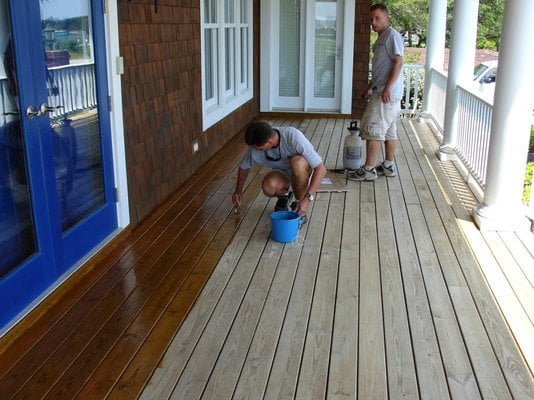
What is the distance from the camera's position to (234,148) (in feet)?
23.4

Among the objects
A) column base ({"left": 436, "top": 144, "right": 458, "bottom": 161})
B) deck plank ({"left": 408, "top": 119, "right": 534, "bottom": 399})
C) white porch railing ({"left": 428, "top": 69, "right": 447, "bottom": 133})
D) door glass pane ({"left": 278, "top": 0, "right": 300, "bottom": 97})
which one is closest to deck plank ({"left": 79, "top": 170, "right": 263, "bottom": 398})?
deck plank ({"left": 408, "top": 119, "right": 534, "bottom": 399})

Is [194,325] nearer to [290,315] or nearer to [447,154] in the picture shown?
[290,315]

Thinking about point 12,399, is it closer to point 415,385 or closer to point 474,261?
point 415,385

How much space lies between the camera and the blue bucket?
13.1ft

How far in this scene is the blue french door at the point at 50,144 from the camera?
281 centimetres

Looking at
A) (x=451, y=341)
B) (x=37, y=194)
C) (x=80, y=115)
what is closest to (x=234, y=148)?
(x=80, y=115)

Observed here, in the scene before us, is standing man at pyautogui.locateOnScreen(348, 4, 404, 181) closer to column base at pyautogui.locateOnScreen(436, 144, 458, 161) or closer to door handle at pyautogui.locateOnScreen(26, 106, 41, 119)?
column base at pyautogui.locateOnScreen(436, 144, 458, 161)

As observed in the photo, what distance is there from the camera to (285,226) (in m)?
3.99

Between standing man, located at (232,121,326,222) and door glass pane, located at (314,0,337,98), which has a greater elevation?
door glass pane, located at (314,0,337,98)

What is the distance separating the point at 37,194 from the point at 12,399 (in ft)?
3.46

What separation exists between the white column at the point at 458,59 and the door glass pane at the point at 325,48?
120 inches

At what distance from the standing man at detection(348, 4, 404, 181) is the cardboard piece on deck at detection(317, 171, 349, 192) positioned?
5.3 inches

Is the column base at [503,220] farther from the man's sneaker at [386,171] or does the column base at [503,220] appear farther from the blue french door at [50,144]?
the blue french door at [50,144]

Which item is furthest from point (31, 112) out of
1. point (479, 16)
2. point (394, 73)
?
point (479, 16)
